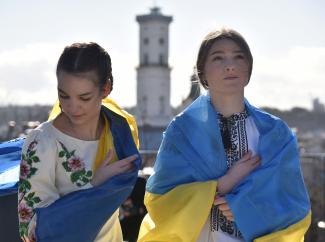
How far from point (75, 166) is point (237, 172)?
26.5 inches

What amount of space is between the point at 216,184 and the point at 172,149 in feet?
0.79

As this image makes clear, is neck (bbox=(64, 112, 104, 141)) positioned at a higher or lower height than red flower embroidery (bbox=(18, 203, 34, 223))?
higher

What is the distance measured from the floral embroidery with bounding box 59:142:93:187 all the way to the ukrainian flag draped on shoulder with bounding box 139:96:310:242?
340mm

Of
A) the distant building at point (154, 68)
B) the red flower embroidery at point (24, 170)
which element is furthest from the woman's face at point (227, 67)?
the distant building at point (154, 68)

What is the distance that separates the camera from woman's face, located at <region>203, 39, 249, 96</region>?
283 cm

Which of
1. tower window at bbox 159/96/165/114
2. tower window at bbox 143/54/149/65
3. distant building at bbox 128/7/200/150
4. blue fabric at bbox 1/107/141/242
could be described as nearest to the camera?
blue fabric at bbox 1/107/141/242

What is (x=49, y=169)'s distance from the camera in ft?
8.31

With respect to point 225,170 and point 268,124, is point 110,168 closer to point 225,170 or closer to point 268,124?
point 225,170

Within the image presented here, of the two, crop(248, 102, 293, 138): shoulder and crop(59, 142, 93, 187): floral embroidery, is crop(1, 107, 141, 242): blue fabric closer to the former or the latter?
crop(59, 142, 93, 187): floral embroidery

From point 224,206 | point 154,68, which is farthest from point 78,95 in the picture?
point 154,68

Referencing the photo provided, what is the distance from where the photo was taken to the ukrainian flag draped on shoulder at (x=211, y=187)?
270 centimetres

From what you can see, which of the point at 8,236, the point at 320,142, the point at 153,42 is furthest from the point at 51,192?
the point at 153,42

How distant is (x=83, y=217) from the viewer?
2488 mm

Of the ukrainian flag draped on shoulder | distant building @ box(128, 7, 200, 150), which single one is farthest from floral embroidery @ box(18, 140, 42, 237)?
distant building @ box(128, 7, 200, 150)
